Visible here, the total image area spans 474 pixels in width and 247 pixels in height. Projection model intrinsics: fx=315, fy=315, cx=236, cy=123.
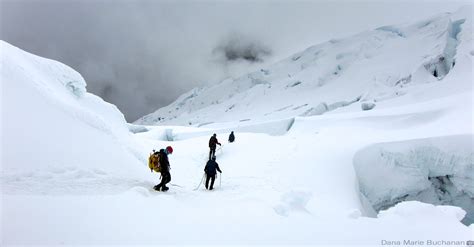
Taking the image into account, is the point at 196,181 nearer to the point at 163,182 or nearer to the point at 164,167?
the point at 164,167

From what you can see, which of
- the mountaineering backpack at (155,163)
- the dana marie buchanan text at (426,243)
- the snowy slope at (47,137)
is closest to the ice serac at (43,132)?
the snowy slope at (47,137)

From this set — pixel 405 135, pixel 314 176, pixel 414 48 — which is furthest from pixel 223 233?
pixel 414 48

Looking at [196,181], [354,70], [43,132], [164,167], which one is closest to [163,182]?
[164,167]

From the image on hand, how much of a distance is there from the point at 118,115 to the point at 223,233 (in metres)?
17.9

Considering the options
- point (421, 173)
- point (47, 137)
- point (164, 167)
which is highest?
point (47, 137)

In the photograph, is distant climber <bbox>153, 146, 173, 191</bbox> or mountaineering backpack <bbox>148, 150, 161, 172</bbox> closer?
distant climber <bbox>153, 146, 173, 191</bbox>

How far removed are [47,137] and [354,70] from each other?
12545 centimetres

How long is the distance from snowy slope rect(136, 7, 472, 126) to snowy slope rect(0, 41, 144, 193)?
63865mm

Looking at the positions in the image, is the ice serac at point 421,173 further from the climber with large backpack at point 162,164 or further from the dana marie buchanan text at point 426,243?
the climber with large backpack at point 162,164

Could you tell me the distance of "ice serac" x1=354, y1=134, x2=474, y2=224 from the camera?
1780 cm

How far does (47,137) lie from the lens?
9797 millimetres

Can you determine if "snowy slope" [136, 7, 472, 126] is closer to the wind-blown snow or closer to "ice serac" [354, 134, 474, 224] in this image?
"ice serac" [354, 134, 474, 224]

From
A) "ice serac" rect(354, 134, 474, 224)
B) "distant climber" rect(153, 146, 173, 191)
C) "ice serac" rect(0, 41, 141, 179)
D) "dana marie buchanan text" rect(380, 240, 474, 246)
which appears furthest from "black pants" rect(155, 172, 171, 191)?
"ice serac" rect(354, 134, 474, 224)

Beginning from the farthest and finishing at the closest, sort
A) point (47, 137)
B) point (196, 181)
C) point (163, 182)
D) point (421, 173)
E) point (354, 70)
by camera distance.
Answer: point (354, 70) < point (421, 173) < point (196, 181) < point (163, 182) < point (47, 137)
